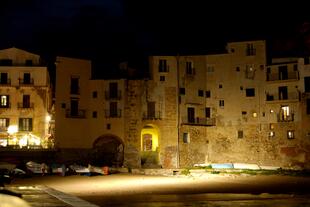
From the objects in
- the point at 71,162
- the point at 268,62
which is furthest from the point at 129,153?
the point at 268,62

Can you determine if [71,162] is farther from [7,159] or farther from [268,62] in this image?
[268,62]

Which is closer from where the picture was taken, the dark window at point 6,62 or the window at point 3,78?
the window at point 3,78

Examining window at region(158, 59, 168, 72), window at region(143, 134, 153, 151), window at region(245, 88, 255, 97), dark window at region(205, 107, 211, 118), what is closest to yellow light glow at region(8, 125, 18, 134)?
window at region(143, 134, 153, 151)

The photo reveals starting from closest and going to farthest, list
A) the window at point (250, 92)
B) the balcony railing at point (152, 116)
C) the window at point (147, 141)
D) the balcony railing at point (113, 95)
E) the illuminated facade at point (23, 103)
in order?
the illuminated facade at point (23, 103), the balcony railing at point (152, 116), the balcony railing at point (113, 95), the window at point (250, 92), the window at point (147, 141)

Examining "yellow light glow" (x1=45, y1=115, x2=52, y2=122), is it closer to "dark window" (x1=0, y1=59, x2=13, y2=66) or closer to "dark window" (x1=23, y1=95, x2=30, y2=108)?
"dark window" (x1=23, y1=95, x2=30, y2=108)

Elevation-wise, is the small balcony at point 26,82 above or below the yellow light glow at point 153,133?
above

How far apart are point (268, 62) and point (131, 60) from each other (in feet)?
63.3

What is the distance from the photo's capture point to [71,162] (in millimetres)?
59594

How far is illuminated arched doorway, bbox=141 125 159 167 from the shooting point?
6119cm

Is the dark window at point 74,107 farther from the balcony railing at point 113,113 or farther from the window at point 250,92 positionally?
the window at point 250,92

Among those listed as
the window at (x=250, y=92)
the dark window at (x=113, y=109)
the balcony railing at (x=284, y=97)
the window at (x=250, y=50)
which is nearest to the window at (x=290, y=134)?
the balcony railing at (x=284, y=97)

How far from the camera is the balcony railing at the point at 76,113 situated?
200 ft

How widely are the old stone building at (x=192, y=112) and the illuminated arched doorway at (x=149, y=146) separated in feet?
0.45

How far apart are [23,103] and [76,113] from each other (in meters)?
6.73
